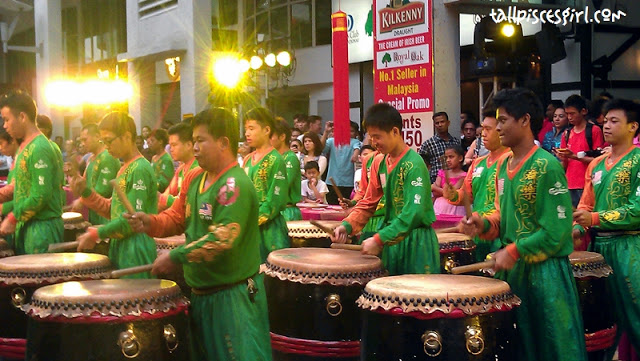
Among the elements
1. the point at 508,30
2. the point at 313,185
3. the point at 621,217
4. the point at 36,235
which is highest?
the point at 508,30

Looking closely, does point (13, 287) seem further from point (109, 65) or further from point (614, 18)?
point (109, 65)

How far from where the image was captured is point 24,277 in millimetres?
4344

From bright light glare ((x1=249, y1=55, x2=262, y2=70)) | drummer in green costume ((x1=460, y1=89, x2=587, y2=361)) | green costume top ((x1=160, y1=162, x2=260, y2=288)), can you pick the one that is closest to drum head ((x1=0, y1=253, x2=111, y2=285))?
green costume top ((x1=160, y1=162, x2=260, y2=288))

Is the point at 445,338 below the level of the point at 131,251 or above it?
below

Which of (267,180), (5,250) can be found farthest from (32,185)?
(267,180)

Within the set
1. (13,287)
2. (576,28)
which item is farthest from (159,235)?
(576,28)

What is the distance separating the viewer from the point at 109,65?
2144 cm

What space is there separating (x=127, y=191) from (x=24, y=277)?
2.83 feet

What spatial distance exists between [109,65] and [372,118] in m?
17.9

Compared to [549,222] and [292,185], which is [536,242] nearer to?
[549,222]

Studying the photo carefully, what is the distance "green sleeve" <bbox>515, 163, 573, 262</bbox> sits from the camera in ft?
11.7

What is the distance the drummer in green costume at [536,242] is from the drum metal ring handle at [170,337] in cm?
146

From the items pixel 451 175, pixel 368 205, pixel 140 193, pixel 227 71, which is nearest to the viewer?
pixel 140 193

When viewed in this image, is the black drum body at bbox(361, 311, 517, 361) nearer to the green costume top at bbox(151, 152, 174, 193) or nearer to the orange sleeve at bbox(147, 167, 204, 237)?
the orange sleeve at bbox(147, 167, 204, 237)
